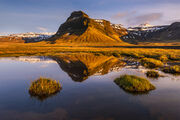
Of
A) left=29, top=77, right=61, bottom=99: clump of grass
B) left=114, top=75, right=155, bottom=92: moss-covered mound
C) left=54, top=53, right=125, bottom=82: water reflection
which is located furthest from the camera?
left=54, top=53, right=125, bottom=82: water reflection

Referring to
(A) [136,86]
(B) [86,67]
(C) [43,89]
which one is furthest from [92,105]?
(B) [86,67]

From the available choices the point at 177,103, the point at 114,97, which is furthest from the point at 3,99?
the point at 177,103

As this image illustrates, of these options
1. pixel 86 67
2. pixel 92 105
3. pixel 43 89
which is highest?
pixel 43 89

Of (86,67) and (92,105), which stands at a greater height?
(86,67)

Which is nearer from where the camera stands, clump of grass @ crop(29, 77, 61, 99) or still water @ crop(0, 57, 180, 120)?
still water @ crop(0, 57, 180, 120)

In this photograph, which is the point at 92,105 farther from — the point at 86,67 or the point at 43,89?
the point at 86,67

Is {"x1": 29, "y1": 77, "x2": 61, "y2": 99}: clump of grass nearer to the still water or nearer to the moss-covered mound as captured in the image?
the still water

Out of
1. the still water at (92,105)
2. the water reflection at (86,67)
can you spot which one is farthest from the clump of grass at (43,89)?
the water reflection at (86,67)

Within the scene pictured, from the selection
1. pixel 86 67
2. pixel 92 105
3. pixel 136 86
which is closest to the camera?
pixel 92 105

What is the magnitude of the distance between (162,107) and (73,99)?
7001 mm

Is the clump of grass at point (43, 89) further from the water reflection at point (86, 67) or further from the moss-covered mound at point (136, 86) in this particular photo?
the moss-covered mound at point (136, 86)

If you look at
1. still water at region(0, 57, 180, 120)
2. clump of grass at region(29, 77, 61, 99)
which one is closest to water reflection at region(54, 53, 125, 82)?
clump of grass at region(29, 77, 61, 99)

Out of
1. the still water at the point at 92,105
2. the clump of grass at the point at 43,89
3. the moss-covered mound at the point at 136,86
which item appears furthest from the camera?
the moss-covered mound at the point at 136,86

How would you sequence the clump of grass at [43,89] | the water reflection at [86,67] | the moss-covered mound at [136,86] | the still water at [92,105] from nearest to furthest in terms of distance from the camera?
1. the still water at [92,105]
2. the clump of grass at [43,89]
3. the moss-covered mound at [136,86]
4. the water reflection at [86,67]
